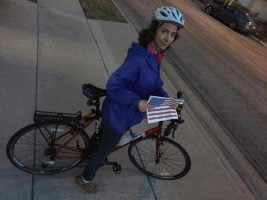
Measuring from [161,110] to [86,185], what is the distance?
50.5 inches

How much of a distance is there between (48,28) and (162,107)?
629 centimetres

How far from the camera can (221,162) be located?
230 inches

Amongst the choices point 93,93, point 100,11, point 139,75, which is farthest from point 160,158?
point 100,11

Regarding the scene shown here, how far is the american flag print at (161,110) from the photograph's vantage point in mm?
3545

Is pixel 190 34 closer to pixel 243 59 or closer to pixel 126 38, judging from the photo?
pixel 243 59

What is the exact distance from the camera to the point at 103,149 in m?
3.92

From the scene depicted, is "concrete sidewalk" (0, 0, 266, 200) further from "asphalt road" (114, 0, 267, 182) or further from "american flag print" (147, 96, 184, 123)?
"american flag print" (147, 96, 184, 123)

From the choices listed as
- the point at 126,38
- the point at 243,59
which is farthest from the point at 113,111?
the point at 243,59

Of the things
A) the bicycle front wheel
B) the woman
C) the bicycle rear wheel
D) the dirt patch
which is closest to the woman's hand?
the woman

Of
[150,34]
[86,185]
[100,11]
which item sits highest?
[150,34]

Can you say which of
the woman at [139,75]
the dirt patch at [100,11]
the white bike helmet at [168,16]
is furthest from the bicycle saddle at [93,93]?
the dirt patch at [100,11]

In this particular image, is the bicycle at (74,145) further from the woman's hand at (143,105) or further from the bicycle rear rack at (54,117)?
the woman's hand at (143,105)

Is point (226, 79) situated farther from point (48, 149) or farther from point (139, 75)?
point (139, 75)

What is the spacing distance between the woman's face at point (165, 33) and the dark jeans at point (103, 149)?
1028 millimetres
